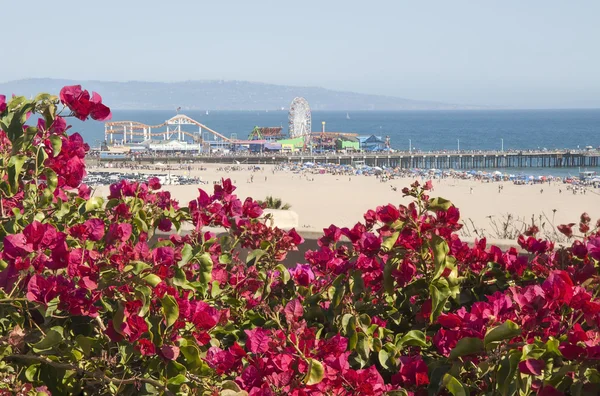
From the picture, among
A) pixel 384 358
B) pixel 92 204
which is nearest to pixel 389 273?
pixel 384 358

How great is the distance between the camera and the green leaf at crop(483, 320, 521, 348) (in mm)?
1484

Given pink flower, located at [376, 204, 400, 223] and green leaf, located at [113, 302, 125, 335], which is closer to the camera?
green leaf, located at [113, 302, 125, 335]

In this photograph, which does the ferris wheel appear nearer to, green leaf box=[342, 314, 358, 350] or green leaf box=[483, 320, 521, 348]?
green leaf box=[342, 314, 358, 350]

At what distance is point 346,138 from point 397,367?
254 feet

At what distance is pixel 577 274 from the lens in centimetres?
211

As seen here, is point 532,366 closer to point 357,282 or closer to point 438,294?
point 438,294

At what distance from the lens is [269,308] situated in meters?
2.02

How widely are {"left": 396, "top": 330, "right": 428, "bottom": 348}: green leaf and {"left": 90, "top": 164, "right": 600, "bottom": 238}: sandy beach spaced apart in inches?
903

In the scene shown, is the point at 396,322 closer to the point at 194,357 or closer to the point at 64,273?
the point at 194,357

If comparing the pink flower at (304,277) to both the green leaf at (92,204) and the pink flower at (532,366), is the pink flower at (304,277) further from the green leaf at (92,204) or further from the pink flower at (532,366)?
the pink flower at (532,366)

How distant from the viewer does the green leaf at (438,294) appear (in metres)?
1.88

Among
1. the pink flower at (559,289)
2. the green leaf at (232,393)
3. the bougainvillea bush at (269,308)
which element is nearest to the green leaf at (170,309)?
the bougainvillea bush at (269,308)

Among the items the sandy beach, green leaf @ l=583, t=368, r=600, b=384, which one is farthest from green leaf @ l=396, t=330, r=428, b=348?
the sandy beach

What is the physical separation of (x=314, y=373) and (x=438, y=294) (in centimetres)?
46
